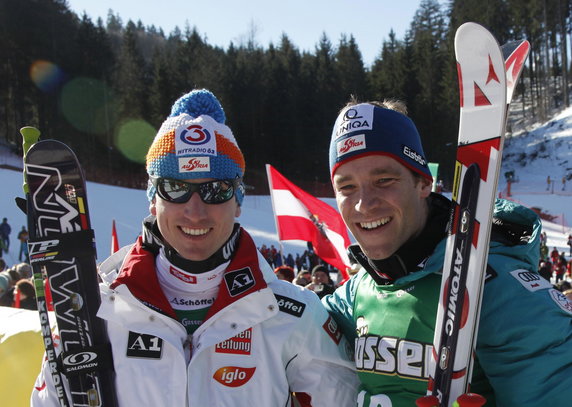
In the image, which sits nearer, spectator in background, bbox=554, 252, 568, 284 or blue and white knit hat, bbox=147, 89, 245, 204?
blue and white knit hat, bbox=147, 89, 245, 204

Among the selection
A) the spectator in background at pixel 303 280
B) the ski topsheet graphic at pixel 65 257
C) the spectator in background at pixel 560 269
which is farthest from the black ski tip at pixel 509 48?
the spectator in background at pixel 560 269

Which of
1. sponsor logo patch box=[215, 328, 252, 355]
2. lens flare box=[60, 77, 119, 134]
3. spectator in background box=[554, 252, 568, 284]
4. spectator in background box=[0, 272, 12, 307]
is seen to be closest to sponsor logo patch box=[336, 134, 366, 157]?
sponsor logo patch box=[215, 328, 252, 355]

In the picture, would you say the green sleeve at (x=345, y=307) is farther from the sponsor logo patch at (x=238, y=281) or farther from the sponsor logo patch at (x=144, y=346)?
the sponsor logo patch at (x=144, y=346)

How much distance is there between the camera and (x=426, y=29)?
52.7 meters

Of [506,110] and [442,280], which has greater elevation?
[506,110]

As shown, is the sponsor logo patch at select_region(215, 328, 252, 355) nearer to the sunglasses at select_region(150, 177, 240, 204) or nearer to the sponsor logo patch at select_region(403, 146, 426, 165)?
the sunglasses at select_region(150, 177, 240, 204)

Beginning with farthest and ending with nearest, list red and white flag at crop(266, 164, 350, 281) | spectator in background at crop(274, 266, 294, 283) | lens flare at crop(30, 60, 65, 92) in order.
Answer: lens flare at crop(30, 60, 65, 92)
red and white flag at crop(266, 164, 350, 281)
spectator in background at crop(274, 266, 294, 283)

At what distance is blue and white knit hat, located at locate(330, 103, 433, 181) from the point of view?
2.16 m

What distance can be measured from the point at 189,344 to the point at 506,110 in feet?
5.09

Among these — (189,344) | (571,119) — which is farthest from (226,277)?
(571,119)

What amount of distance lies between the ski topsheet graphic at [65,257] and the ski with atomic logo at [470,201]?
1380 millimetres

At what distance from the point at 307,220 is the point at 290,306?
5767mm

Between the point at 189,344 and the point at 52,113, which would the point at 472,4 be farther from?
the point at 189,344

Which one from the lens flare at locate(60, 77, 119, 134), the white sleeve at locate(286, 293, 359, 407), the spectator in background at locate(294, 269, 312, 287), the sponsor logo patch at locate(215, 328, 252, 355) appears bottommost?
the spectator in background at locate(294, 269, 312, 287)
